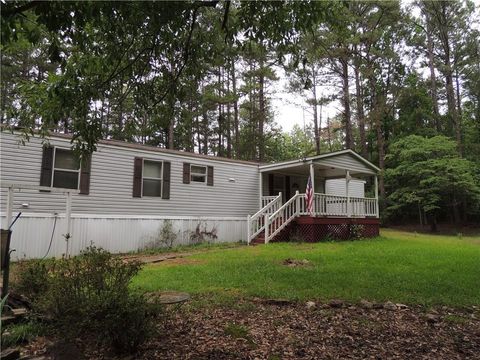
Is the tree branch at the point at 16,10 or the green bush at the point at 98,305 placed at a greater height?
the tree branch at the point at 16,10

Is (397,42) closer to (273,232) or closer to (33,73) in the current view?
(273,232)

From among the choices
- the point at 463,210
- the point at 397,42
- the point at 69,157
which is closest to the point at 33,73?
the point at 69,157

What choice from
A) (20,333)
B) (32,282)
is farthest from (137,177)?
(20,333)

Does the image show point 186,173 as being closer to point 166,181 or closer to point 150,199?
point 166,181

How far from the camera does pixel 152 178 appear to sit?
12820mm

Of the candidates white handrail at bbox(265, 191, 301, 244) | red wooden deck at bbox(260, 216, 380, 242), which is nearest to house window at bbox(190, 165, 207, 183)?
white handrail at bbox(265, 191, 301, 244)

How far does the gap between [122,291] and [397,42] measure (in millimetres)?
29838

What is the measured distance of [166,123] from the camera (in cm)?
554

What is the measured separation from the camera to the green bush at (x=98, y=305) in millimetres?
3180

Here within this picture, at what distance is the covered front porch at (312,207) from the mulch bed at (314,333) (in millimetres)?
8288

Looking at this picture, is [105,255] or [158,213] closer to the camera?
[105,255]

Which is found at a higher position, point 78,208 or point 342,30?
point 342,30

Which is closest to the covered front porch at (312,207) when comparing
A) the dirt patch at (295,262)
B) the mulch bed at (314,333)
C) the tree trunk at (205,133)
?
the dirt patch at (295,262)

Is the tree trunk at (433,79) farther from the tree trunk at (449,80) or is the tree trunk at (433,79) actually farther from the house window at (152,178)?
the house window at (152,178)
